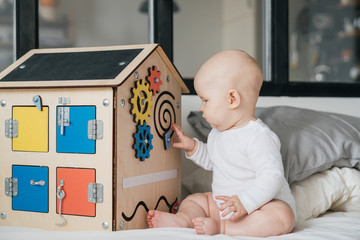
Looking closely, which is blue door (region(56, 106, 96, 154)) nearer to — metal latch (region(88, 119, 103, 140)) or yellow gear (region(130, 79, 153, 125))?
metal latch (region(88, 119, 103, 140))

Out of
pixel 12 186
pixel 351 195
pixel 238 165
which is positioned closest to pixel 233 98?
pixel 238 165

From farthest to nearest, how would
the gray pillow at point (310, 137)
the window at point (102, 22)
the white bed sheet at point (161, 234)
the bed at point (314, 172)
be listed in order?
1. the window at point (102, 22)
2. the gray pillow at point (310, 137)
3. the bed at point (314, 172)
4. the white bed sheet at point (161, 234)

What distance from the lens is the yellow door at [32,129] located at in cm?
115

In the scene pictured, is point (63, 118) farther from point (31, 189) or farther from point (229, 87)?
point (229, 87)

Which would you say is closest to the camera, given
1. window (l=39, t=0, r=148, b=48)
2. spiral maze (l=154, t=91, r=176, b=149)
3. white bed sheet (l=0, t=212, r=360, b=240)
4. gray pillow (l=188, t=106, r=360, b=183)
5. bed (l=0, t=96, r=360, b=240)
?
white bed sheet (l=0, t=212, r=360, b=240)

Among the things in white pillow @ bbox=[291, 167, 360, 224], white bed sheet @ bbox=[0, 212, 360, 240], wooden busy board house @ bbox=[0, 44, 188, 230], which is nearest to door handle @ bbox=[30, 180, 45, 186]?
wooden busy board house @ bbox=[0, 44, 188, 230]

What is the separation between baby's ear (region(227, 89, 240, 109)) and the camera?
118cm

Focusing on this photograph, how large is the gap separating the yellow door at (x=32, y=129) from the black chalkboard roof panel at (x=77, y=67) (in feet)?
0.24

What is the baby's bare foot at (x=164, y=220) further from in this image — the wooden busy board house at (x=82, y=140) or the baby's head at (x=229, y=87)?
the baby's head at (x=229, y=87)

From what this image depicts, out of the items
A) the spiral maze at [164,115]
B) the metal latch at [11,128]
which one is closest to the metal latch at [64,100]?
the metal latch at [11,128]

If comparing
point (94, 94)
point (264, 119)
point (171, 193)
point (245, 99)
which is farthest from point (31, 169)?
point (264, 119)

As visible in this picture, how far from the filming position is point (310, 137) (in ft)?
4.76

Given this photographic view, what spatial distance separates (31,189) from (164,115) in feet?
1.38

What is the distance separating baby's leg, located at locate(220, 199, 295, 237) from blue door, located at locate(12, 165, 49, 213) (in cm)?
46
